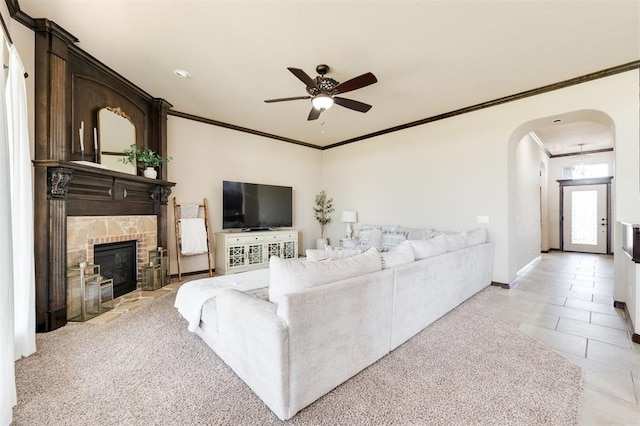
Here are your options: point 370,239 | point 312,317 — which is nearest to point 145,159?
point 312,317

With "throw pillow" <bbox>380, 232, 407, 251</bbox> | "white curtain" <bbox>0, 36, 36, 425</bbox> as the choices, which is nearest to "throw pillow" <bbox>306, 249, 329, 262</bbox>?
"white curtain" <bbox>0, 36, 36, 425</bbox>

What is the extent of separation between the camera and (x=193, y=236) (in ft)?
15.0

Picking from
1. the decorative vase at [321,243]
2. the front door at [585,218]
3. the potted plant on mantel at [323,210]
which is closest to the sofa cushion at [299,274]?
the decorative vase at [321,243]

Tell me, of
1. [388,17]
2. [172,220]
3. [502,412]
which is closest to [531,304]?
[502,412]

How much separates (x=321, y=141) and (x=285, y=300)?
551cm

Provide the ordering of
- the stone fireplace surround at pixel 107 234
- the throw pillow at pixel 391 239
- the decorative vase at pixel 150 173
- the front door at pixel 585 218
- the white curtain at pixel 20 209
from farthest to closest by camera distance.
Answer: the front door at pixel 585 218
the throw pillow at pixel 391 239
the decorative vase at pixel 150 173
the stone fireplace surround at pixel 107 234
the white curtain at pixel 20 209

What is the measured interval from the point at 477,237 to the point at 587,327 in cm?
147

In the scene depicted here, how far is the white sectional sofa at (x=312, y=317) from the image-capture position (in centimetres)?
146

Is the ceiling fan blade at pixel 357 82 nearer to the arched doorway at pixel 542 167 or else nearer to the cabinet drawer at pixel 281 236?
the arched doorway at pixel 542 167

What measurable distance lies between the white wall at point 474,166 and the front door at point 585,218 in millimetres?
4655

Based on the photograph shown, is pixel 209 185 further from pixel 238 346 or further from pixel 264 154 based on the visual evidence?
pixel 238 346

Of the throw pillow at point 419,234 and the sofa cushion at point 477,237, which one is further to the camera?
the throw pillow at point 419,234

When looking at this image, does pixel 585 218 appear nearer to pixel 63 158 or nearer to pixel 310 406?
pixel 310 406

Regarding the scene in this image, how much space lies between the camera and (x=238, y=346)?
1.74 meters
